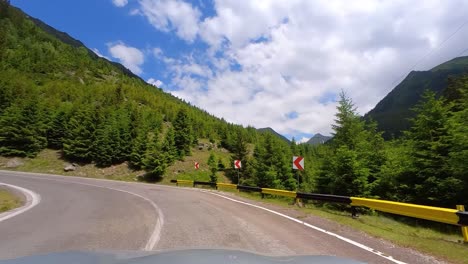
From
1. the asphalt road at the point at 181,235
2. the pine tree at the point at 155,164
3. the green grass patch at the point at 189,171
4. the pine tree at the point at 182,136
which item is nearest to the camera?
the asphalt road at the point at 181,235

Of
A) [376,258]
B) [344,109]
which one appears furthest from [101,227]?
[344,109]

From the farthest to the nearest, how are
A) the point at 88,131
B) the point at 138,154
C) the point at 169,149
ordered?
the point at 169,149
the point at 88,131
the point at 138,154

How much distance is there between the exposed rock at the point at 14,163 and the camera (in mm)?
47447

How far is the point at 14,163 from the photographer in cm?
4803

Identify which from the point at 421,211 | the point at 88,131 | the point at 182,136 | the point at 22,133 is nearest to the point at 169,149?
the point at 182,136

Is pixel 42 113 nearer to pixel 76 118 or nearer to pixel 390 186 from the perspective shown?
pixel 76 118

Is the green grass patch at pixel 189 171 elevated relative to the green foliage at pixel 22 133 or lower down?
lower down

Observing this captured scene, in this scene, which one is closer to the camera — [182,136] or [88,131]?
[88,131]

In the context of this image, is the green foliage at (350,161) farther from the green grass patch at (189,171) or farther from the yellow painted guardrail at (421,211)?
the green grass patch at (189,171)

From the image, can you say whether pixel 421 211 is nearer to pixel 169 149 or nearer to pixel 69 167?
pixel 169 149

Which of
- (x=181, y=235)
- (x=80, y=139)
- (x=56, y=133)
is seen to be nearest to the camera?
(x=181, y=235)

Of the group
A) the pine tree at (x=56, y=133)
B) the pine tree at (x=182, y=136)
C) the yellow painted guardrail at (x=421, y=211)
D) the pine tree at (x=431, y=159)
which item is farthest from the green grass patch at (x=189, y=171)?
the yellow painted guardrail at (x=421, y=211)

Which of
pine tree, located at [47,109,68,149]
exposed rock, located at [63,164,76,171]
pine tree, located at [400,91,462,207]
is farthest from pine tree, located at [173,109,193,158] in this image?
pine tree, located at [400,91,462,207]

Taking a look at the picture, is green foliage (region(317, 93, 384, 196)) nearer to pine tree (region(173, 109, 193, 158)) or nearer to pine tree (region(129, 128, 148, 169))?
pine tree (region(129, 128, 148, 169))
